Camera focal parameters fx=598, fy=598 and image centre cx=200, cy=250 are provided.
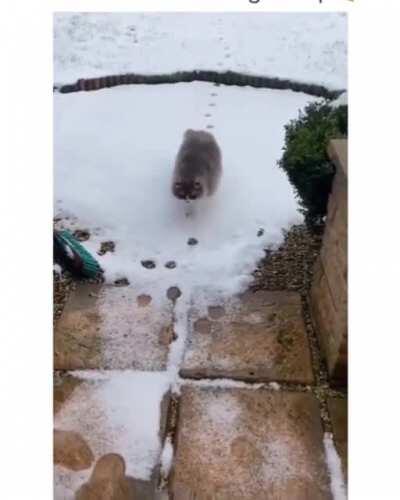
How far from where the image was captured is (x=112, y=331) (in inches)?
58.7

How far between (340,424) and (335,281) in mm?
306

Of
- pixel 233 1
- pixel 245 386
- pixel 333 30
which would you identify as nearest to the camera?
pixel 233 1

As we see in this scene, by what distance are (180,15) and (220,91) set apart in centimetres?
61

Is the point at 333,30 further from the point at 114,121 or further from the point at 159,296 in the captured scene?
the point at 159,296

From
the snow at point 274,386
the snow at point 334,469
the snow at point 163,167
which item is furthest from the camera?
the snow at point 274,386

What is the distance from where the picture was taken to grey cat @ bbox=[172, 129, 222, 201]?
1.83 metres

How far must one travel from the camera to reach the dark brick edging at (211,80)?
5.19ft

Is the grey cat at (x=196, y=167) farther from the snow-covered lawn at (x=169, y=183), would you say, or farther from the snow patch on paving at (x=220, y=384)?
the snow patch on paving at (x=220, y=384)

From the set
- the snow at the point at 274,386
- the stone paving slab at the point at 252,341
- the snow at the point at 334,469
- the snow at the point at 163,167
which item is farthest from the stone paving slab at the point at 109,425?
the snow at the point at 334,469

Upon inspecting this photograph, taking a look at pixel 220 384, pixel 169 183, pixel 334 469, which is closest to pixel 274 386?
pixel 220 384

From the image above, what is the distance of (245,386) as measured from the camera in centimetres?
135

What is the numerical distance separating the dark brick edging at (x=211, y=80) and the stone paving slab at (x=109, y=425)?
72 centimetres

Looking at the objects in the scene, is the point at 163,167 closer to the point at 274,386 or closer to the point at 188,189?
the point at 188,189
